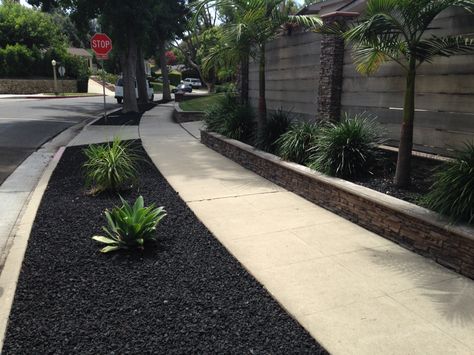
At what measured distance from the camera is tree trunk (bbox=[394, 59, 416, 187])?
16.7 ft

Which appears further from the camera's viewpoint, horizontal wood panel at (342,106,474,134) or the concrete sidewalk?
horizontal wood panel at (342,106,474,134)

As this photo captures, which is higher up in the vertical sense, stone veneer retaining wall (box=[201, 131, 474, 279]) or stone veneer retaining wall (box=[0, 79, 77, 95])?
stone veneer retaining wall (box=[0, 79, 77, 95])

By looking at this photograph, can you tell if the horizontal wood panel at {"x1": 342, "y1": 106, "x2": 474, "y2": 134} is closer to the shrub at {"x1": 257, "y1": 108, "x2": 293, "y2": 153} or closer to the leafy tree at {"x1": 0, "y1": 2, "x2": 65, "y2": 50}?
the shrub at {"x1": 257, "y1": 108, "x2": 293, "y2": 153}

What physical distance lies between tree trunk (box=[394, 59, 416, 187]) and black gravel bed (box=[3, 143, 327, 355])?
8.06 feet

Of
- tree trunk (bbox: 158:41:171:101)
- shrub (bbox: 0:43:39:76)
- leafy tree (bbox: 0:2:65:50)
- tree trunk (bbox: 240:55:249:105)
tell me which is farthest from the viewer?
leafy tree (bbox: 0:2:65:50)

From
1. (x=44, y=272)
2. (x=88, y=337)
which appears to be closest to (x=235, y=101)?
(x=44, y=272)

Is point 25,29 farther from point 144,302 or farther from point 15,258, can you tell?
point 144,302

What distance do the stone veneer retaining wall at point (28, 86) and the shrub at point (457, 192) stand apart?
42.6 m

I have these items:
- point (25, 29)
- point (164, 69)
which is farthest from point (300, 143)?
point (25, 29)

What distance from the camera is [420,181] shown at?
18.8ft

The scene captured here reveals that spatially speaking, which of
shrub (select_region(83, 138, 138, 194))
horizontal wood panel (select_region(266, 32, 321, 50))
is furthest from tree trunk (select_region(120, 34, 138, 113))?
shrub (select_region(83, 138, 138, 194))

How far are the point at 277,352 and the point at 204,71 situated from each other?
24.2 ft

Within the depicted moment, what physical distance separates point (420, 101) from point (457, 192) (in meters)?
2.14

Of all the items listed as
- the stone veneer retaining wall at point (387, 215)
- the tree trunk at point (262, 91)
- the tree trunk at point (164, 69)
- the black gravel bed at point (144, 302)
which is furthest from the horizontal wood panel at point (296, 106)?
the tree trunk at point (164, 69)
